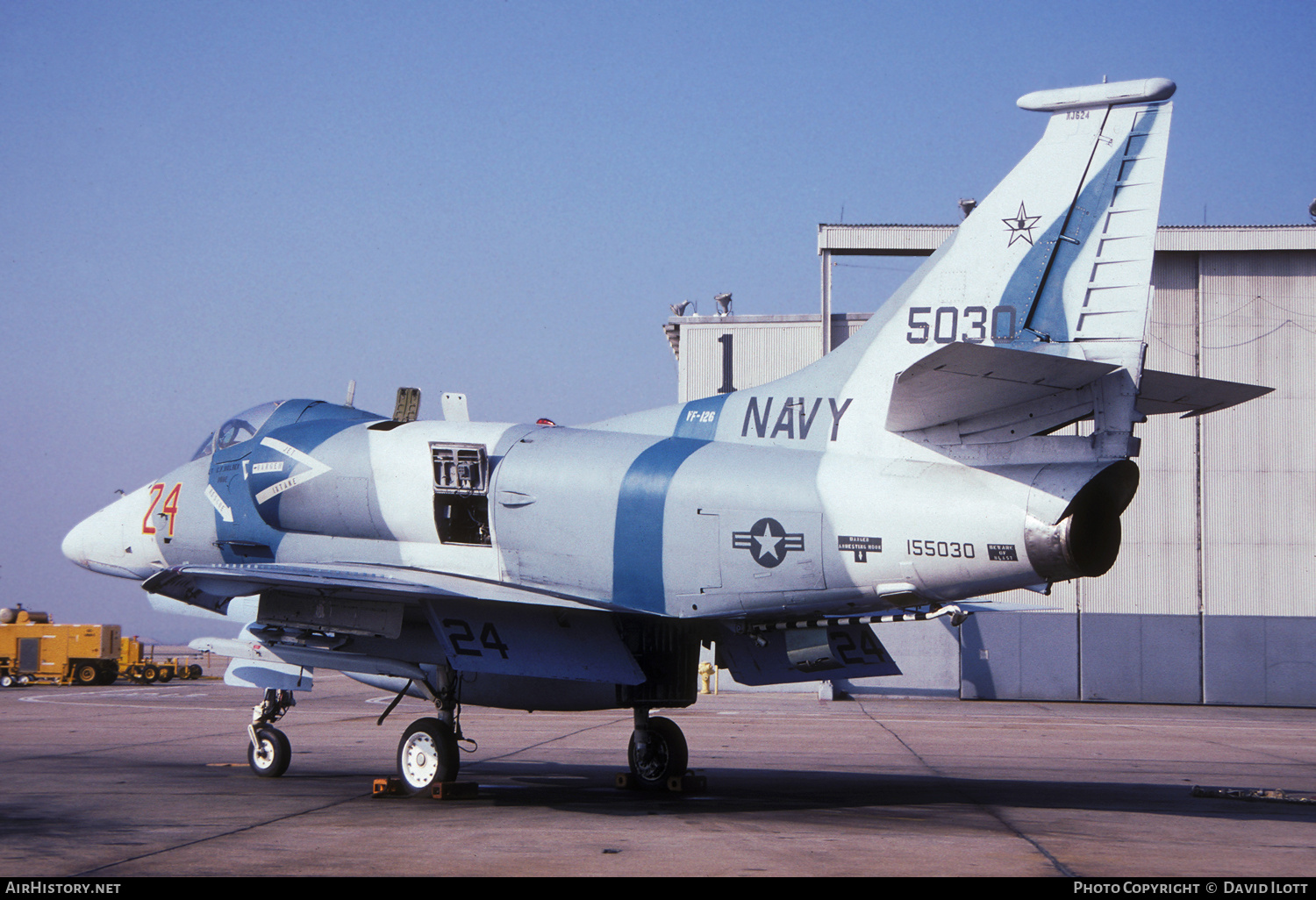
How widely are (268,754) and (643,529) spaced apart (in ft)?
20.9

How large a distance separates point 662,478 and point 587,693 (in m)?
3.50

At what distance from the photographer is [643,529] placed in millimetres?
10594

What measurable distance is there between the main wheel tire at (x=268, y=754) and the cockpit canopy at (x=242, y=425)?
11.7 feet

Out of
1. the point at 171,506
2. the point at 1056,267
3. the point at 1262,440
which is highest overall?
the point at 1056,267

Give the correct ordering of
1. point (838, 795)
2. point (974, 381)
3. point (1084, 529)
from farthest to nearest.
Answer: point (838, 795) < point (1084, 529) < point (974, 381)

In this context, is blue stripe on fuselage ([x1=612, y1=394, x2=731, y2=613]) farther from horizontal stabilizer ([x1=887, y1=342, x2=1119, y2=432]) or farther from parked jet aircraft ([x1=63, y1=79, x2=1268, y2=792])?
horizontal stabilizer ([x1=887, y1=342, x2=1119, y2=432])

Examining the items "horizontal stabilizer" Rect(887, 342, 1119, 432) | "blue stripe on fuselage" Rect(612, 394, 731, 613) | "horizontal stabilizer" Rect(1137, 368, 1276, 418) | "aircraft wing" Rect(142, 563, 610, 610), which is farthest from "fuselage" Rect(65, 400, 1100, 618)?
"horizontal stabilizer" Rect(1137, 368, 1276, 418)

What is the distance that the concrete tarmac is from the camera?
8117 millimetres

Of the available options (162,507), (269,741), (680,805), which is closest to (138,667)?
(162,507)

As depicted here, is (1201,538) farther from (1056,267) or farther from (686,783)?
(1056,267)

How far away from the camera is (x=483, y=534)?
11.8m

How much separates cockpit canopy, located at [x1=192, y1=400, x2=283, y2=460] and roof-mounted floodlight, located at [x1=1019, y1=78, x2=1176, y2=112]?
372 inches

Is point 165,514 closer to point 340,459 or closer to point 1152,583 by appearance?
point 340,459

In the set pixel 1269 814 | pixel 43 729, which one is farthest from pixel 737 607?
pixel 43 729
